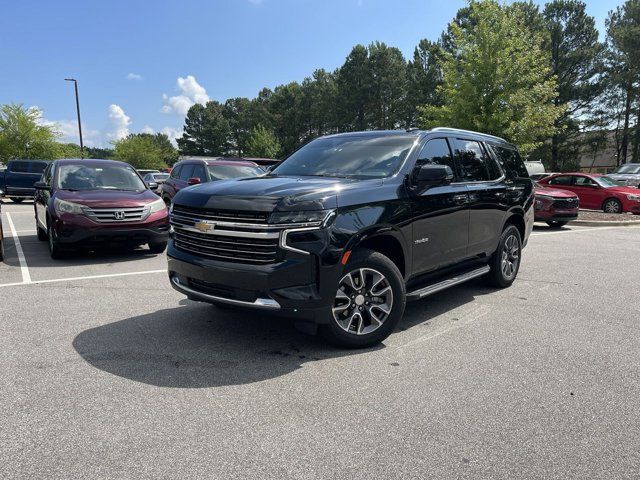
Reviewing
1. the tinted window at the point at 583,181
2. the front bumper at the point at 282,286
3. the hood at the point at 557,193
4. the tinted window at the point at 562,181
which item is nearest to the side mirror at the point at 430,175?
the front bumper at the point at 282,286

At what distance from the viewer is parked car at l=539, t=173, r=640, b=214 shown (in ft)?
56.2

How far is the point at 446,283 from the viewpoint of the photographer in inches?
197

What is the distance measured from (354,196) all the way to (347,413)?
1.73m

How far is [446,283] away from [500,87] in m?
18.1

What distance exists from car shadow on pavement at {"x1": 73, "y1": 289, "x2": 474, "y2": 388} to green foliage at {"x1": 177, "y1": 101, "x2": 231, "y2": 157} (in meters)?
90.4

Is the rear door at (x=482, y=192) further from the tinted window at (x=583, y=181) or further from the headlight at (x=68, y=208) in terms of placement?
the tinted window at (x=583, y=181)

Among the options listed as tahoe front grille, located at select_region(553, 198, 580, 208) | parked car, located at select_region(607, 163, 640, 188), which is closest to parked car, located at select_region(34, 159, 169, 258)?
tahoe front grille, located at select_region(553, 198, 580, 208)

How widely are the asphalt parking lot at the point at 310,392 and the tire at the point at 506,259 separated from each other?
0.56 meters

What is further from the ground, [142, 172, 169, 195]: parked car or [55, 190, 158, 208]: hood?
[142, 172, 169, 195]: parked car

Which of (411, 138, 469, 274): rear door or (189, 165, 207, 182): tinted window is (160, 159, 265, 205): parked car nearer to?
(189, 165, 207, 182): tinted window

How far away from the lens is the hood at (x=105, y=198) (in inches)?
309

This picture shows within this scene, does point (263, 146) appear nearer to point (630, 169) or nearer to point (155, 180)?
point (155, 180)

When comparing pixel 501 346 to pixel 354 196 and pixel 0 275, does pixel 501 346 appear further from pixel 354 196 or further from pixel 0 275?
pixel 0 275

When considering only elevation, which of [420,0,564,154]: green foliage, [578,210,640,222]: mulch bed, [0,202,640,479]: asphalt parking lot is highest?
[420,0,564,154]: green foliage
